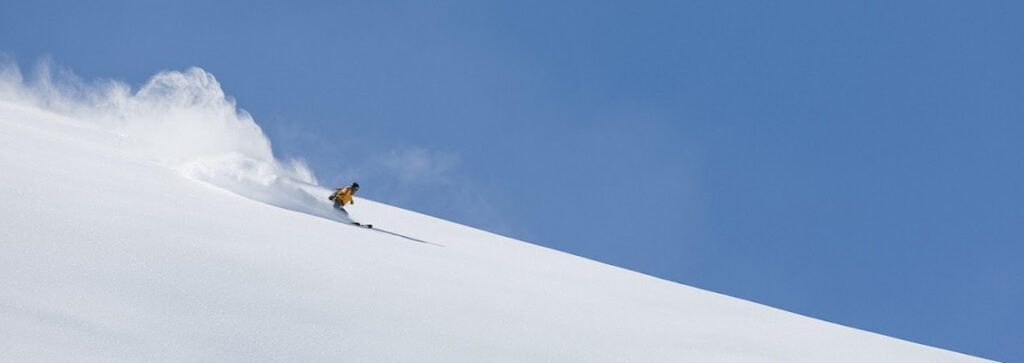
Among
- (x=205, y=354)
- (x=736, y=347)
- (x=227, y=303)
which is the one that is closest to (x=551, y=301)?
(x=736, y=347)

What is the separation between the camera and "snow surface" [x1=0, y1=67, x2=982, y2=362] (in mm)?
6016

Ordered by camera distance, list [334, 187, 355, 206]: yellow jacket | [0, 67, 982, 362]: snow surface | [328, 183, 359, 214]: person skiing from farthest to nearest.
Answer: [334, 187, 355, 206]: yellow jacket → [328, 183, 359, 214]: person skiing → [0, 67, 982, 362]: snow surface

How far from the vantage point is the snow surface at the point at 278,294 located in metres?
6.02

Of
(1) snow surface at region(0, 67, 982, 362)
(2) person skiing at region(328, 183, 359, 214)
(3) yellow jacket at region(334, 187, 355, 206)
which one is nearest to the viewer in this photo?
(1) snow surface at region(0, 67, 982, 362)

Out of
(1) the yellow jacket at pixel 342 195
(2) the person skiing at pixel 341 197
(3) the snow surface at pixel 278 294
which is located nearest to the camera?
(3) the snow surface at pixel 278 294

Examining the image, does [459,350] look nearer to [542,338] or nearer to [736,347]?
[542,338]

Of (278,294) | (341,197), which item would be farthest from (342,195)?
(278,294)

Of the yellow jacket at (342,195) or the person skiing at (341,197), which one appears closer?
the person skiing at (341,197)

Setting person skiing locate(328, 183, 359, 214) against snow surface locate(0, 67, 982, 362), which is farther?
person skiing locate(328, 183, 359, 214)

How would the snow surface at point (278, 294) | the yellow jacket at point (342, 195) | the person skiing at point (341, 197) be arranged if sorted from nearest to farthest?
1. the snow surface at point (278, 294)
2. the person skiing at point (341, 197)
3. the yellow jacket at point (342, 195)

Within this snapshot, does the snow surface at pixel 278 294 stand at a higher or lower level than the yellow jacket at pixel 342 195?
lower

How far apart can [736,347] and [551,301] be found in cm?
256

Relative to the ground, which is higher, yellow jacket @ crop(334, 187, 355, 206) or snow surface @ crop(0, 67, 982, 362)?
yellow jacket @ crop(334, 187, 355, 206)

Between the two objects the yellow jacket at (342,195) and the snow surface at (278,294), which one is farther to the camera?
the yellow jacket at (342,195)
